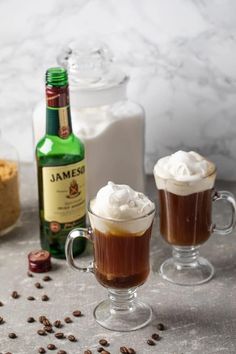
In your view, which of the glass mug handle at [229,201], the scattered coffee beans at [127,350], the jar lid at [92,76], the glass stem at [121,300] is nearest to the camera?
the scattered coffee beans at [127,350]

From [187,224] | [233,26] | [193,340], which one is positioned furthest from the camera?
[233,26]

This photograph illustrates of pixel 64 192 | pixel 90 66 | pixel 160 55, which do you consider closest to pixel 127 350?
pixel 64 192

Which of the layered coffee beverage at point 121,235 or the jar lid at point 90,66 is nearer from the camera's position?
the layered coffee beverage at point 121,235

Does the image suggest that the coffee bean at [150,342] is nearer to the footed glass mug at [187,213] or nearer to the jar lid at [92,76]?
the footed glass mug at [187,213]

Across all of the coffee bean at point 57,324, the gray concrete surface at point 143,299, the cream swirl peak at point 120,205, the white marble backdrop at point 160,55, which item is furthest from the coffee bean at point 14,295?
the white marble backdrop at point 160,55

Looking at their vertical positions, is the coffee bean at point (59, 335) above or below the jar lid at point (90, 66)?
below

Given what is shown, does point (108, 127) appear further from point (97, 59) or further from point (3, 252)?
point (3, 252)

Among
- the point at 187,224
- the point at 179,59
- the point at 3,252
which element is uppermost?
the point at 179,59

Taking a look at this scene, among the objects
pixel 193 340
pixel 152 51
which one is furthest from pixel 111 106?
pixel 193 340
